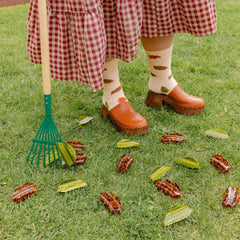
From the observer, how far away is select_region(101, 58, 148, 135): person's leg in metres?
1.47

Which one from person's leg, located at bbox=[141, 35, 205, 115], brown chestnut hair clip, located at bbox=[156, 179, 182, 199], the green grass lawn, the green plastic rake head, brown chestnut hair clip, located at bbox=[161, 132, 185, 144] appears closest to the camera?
the green grass lawn

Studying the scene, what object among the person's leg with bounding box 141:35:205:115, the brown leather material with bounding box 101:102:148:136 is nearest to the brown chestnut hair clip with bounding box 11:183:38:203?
the brown leather material with bounding box 101:102:148:136

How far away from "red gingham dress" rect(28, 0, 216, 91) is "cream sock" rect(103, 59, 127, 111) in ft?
0.60

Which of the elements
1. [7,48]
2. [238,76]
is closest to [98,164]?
[238,76]

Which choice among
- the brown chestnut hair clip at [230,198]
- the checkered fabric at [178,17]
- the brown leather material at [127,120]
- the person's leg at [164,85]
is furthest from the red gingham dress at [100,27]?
the brown chestnut hair clip at [230,198]

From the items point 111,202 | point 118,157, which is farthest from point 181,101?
point 111,202

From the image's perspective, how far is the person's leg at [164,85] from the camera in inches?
60.1

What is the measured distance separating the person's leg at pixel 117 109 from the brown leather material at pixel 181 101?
216 mm

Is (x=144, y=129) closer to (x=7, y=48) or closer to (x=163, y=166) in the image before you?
(x=163, y=166)

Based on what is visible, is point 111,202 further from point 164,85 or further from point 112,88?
point 164,85

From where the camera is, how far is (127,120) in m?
1.48

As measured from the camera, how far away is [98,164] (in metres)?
1.31

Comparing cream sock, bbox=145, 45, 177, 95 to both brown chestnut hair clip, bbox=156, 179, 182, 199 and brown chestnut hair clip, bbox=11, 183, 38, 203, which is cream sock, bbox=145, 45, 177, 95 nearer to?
brown chestnut hair clip, bbox=156, 179, 182, 199

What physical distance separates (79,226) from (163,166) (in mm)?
434
